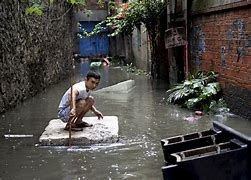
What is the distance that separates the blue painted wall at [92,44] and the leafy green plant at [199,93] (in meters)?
23.0

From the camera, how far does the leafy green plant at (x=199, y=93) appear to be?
393 inches

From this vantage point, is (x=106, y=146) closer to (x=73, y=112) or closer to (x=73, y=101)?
(x=73, y=112)

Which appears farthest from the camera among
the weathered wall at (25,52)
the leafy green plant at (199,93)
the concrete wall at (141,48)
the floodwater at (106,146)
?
the concrete wall at (141,48)

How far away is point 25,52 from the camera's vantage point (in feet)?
41.8

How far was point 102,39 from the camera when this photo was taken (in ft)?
112

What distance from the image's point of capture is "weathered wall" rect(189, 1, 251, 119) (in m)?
8.76

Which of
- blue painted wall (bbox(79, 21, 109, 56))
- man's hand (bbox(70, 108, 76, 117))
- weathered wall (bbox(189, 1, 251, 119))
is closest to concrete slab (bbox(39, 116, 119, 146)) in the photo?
man's hand (bbox(70, 108, 76, 117))

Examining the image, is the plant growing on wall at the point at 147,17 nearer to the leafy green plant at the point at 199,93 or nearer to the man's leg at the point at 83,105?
the leafy green plant at the point at 199,93

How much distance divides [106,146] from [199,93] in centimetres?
410

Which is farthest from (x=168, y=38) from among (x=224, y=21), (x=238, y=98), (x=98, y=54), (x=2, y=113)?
(x=98, y=54)

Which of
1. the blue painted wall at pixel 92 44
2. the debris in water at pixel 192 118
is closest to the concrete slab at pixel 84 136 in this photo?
the debris in water at pixel 192 118

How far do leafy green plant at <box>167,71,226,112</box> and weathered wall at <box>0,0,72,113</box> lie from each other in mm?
3416

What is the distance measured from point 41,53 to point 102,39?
1940 cm

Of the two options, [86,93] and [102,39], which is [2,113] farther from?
[102,39]
